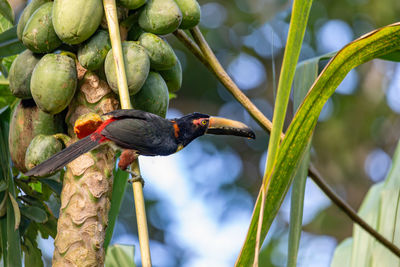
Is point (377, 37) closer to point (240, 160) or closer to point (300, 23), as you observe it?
point (300, 23)

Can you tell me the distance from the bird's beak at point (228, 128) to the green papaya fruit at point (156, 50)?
0.31m

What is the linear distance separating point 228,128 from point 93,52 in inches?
19.6

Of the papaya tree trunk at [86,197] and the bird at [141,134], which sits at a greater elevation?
the bird at [141,134]

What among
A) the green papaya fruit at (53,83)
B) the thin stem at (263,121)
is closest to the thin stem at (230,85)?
the thin stem at (263,121)

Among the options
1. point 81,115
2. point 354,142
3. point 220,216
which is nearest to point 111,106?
point 81,115

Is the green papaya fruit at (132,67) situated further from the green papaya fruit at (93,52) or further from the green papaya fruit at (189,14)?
the green papaya fruit at (189,14)

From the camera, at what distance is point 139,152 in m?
1.74

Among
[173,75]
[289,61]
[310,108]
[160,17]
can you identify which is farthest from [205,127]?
[289,61]

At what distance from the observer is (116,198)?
1.52 m

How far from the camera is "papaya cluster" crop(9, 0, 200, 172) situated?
1.34m

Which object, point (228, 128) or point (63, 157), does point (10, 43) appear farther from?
point (228, 128)

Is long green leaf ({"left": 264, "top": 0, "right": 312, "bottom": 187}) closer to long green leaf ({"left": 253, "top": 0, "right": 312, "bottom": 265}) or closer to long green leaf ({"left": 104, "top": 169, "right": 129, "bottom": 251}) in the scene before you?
long green leaf ({"left": 253, "top": 0, "right": 312, "bottom": 265})

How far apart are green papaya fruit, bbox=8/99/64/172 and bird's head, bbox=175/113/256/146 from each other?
0.48 metres

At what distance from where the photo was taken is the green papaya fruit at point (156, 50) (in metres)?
1.41
